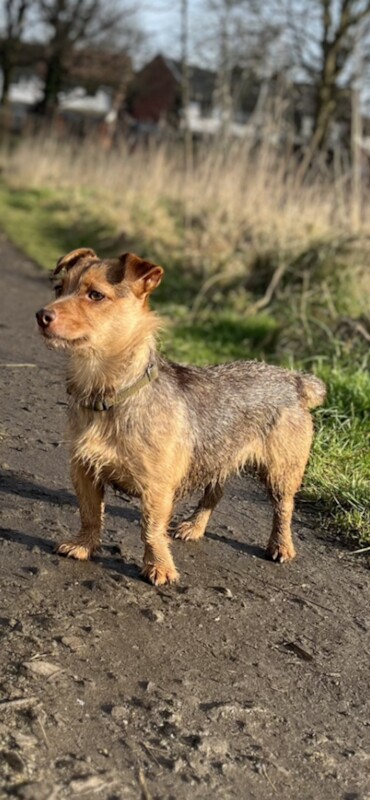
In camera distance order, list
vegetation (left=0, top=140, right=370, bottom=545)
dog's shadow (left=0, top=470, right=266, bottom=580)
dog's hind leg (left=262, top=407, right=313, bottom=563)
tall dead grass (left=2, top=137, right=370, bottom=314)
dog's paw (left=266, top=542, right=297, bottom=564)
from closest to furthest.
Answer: dog's shadow (left=0, top=470, right=266, bottom=580) < dog's hind leg (left=262, top=407, right=313, bottom=563) < dog's paw (left=266, top=542, right=297, bottom=564) < vegetation (left=0, top=140, right=370, bottom=545) < tall dead grass (left=2, top=137, right=370, bottom=314)

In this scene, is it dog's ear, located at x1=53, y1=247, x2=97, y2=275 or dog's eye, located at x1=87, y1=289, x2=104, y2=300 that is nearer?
dog's eye, located at x1=87, y1=289, x2=104, y2=300

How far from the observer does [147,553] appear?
393 cm

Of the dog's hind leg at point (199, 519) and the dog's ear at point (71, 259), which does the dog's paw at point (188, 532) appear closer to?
the dog's hind leg at point (199, 519)

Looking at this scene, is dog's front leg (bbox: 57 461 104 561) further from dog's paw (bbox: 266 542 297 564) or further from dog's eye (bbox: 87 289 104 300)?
dog's paw (bbox: 266 542 297 564)

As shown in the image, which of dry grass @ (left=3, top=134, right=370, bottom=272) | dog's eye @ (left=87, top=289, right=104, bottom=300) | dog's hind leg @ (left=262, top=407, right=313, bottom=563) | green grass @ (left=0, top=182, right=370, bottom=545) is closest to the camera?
dog's eye @ (left=87, top=289, right=104, bottom=300)

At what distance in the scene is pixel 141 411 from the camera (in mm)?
3838

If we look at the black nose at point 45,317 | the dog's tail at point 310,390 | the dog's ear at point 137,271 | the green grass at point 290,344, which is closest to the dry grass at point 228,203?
the green grass at point 290,344

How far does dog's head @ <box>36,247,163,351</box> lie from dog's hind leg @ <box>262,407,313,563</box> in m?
0.91

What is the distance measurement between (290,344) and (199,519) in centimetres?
434

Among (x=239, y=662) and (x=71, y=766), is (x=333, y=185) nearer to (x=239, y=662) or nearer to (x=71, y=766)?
(x=239, y=662)

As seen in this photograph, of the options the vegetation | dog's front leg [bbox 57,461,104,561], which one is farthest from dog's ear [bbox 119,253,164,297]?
the vegetation

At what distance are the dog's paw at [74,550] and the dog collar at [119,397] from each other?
2.15 feet

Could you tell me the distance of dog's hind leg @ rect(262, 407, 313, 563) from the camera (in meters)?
4.32

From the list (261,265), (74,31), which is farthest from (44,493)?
(74,31)
